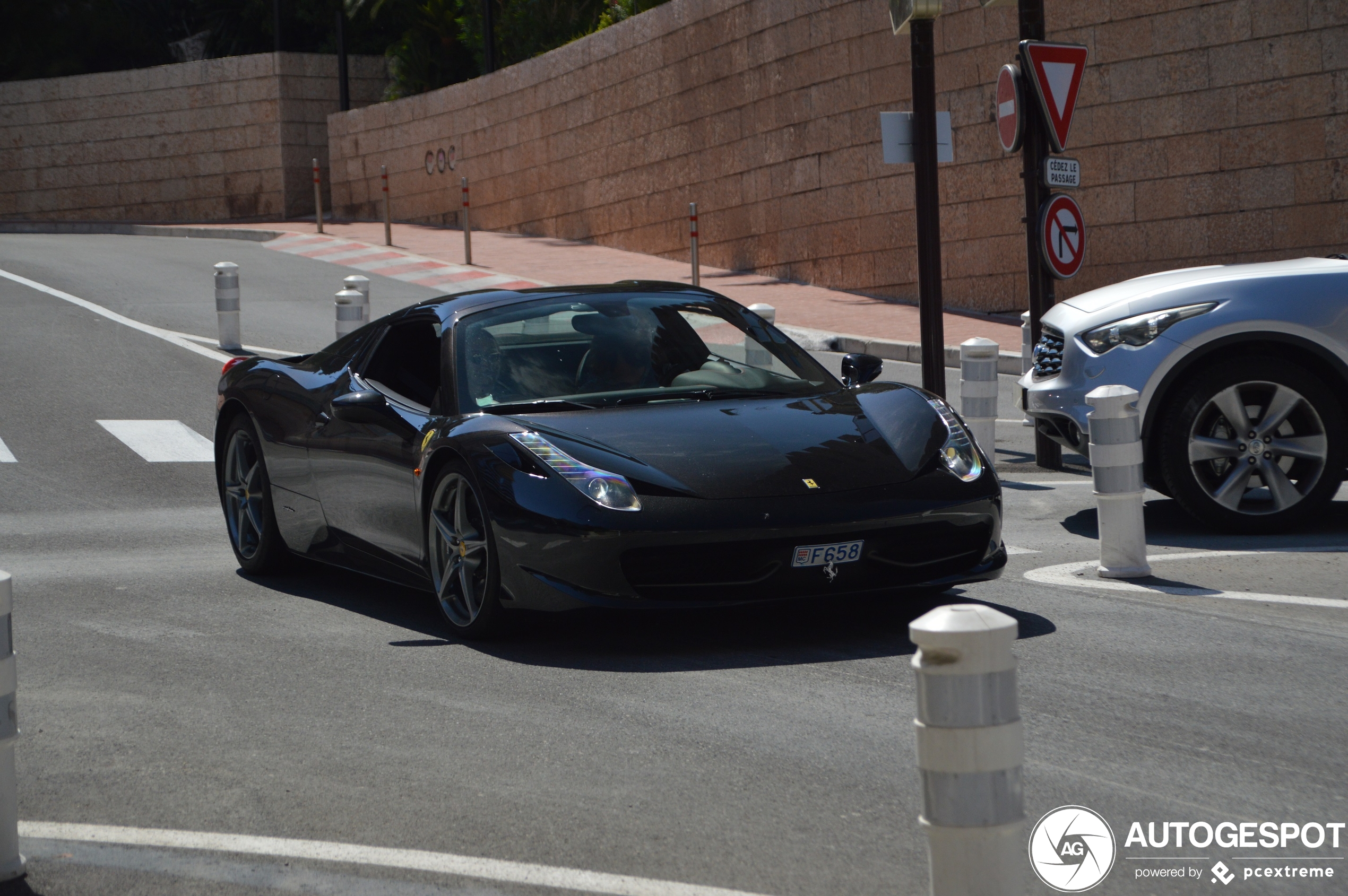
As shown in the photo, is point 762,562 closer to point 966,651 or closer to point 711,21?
point 966,651

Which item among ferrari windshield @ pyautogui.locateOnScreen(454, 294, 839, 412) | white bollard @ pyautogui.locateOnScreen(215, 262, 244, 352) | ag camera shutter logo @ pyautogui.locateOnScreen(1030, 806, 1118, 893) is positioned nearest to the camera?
ag camera shutter logo @ pyautogui.locateOnScreen(1030, 806, 1118, 893)

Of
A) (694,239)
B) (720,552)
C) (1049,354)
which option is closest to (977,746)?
(720,552)

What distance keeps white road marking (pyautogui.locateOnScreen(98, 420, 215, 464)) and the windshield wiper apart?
5.53 meters

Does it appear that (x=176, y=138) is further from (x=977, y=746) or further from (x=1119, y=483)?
(x=977, y=746)

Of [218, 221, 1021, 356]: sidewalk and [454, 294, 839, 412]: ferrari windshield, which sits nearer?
[454, 294, 839, 412]: ferrari windshield

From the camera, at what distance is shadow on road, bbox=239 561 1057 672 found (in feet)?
17.7

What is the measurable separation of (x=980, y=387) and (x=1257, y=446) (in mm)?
2472

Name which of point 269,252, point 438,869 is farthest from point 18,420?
point 269,252

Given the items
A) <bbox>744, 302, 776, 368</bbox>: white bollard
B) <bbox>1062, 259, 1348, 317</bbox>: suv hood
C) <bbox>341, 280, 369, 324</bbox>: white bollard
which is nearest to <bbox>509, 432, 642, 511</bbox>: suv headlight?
<bbox>744, 302, 776, 368</bbox>: white bollard

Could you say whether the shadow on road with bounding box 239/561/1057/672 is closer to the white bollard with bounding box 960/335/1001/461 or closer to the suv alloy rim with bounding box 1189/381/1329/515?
the suv alloy rim with bounding box 1189/381/1329/515

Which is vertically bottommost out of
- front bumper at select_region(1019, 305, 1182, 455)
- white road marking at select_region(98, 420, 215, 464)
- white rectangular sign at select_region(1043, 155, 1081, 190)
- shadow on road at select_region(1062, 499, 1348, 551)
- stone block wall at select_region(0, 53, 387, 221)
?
shadow on road at select_region(1062, 499, 1348, 551)

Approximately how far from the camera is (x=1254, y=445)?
7.66m

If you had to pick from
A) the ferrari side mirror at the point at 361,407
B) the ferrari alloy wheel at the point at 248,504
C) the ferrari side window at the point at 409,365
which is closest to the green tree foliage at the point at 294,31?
the ferrari alloy wheel at the point at 248,504

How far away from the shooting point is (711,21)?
79.6 ft
